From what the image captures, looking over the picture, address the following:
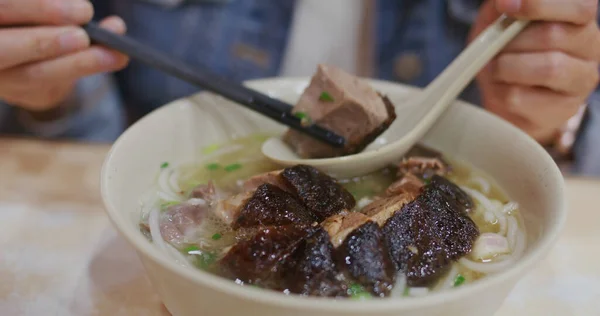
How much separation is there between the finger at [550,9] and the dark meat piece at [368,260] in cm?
86

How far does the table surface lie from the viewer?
1.25 meters

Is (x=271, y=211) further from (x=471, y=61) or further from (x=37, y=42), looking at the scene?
(x=37, y=42)

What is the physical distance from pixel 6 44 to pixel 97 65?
0.82 feet

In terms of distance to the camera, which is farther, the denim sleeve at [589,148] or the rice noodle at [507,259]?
the denim sleeve at [589,148]

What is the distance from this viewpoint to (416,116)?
156 cm

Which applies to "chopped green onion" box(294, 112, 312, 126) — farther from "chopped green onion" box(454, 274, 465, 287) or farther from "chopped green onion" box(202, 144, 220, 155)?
"chopped green onion" box(454, 274, 465, 287)

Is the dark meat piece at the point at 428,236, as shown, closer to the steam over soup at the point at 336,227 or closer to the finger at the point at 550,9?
the steam over soup at the point at 336,227

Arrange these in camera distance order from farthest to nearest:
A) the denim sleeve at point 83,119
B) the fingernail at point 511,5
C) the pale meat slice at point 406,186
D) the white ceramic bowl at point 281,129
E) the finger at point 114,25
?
the denim sleeve at point 83,119 < the finger at point 114,25 < the fingernail at point 511,5 < the pale meat slice at point 406,186 < the white ceramic bowl at point 281,129

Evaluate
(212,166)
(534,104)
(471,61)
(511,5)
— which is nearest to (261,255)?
(212,166)

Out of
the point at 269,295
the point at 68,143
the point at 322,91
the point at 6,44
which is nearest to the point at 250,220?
the point at 269,295

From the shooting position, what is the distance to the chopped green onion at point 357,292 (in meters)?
0.94

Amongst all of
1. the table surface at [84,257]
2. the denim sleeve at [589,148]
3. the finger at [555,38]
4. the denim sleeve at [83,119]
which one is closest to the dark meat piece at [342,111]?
the finger at [555,38]

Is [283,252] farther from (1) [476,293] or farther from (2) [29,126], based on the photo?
(2) [29,126]

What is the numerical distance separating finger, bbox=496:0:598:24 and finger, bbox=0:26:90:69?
125 centimetres
